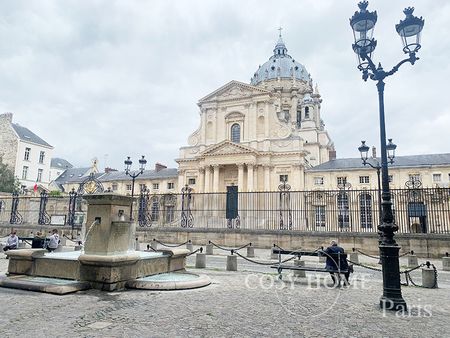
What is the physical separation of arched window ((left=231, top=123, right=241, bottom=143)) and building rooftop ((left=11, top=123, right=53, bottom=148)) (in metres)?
35.1

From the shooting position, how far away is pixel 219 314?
5.66 m

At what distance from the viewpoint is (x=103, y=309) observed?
5.74 metres

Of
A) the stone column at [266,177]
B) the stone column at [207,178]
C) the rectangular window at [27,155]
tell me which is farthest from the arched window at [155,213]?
the rectangular window at [27,155]

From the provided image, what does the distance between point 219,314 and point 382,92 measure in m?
6.02

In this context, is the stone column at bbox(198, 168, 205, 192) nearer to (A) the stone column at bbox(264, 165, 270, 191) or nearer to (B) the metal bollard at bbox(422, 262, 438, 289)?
(A) the stone column at bbox(264, 165, 270, 191)

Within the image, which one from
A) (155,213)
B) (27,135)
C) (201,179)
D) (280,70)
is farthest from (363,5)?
(280,70)

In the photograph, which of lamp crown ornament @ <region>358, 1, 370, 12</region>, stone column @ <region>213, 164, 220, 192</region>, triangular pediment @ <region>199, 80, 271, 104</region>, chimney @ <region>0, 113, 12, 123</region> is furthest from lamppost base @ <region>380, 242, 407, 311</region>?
chimney @ <region>0, 113, 12, 123</region>

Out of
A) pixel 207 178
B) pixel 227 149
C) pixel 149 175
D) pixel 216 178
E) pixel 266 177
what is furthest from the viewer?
pixel 149 175

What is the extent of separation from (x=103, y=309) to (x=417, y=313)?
5.87m

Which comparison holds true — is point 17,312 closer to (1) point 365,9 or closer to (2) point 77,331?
(2) point 77,331

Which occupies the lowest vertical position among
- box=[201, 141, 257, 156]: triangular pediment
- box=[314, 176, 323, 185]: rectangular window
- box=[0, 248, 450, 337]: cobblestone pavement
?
box=[0, 248, 450, 337]: cobblestone pavement

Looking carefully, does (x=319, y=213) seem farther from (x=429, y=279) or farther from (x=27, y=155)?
(x=27, y=155)

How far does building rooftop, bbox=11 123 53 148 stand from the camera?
181ft

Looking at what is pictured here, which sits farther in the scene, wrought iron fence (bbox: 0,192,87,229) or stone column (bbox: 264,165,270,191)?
stone column (bbox: 264,165,270,191)
